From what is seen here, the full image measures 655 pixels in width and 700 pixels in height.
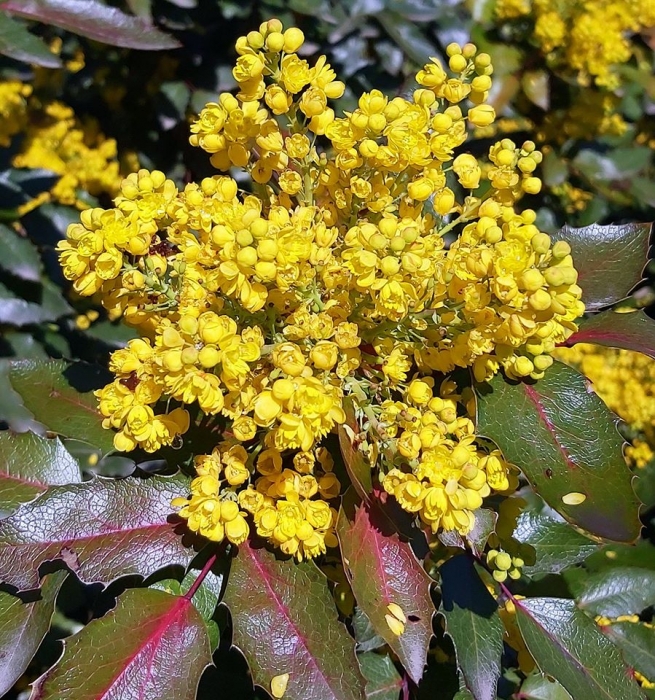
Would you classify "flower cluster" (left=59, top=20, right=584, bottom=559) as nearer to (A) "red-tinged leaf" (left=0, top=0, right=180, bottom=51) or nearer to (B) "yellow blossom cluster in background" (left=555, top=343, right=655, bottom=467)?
(A) "red-tinged leaf" (left=0, top=0, right=180, bottom=51)

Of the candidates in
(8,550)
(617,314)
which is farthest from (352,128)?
(8,550)

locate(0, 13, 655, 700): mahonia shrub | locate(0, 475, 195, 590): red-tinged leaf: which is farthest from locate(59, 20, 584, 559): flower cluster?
locate(0, 475, 195, 590): red-tinged leaf

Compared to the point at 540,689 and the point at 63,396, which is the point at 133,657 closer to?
the point at 63,396

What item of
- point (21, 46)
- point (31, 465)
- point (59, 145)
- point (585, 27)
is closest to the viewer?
point (31, 465)

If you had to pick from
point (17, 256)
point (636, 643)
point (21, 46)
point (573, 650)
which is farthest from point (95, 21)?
point (636, 643)

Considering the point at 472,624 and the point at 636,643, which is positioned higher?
→ the point at 472,624

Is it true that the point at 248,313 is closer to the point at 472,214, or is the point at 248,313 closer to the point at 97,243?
the point at 97,243
